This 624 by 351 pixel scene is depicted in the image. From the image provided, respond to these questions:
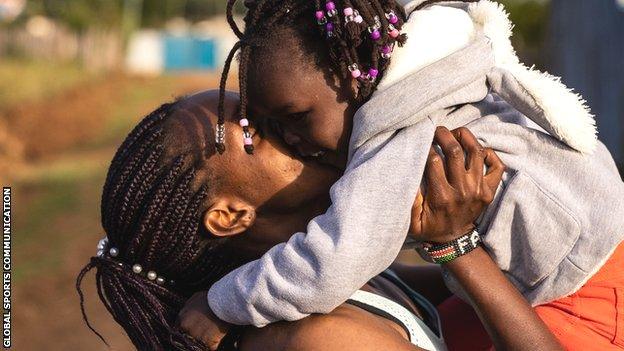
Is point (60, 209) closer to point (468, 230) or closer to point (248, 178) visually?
point (248, 178)

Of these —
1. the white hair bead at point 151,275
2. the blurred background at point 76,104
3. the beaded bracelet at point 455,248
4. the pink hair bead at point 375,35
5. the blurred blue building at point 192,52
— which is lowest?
the blurred blue building at point 192,52

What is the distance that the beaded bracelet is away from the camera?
2.32 meters

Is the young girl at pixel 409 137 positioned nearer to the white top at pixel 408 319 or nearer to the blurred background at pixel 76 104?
the white top at pixel 408 319

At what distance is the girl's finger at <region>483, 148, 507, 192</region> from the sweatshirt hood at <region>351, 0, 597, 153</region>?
0.15m

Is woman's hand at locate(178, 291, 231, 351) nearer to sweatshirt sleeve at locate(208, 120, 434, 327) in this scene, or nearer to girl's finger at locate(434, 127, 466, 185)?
sweatshirt sleeve at locate(208, 120, 434, 327)

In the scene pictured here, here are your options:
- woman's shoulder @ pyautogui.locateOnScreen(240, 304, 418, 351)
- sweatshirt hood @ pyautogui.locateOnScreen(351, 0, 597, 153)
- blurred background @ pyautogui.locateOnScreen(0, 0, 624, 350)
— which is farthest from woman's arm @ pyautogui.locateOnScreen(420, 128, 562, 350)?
blurred background @ pyautogui.locateOnScreen(0, 0, 624, 350)

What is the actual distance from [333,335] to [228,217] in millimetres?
593

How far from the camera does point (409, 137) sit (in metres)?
2.28

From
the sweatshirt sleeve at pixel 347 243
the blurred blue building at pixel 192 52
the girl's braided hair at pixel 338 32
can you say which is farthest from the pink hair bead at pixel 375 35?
the blurred blue building at pixel 192 52

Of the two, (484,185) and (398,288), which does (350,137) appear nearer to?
(484,185)

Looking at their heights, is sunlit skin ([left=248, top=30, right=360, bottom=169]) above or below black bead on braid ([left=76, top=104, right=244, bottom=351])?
above

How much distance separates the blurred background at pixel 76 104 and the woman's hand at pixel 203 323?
777 millimetres

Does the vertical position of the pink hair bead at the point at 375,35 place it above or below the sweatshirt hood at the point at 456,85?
above

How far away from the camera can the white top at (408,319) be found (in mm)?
2521
